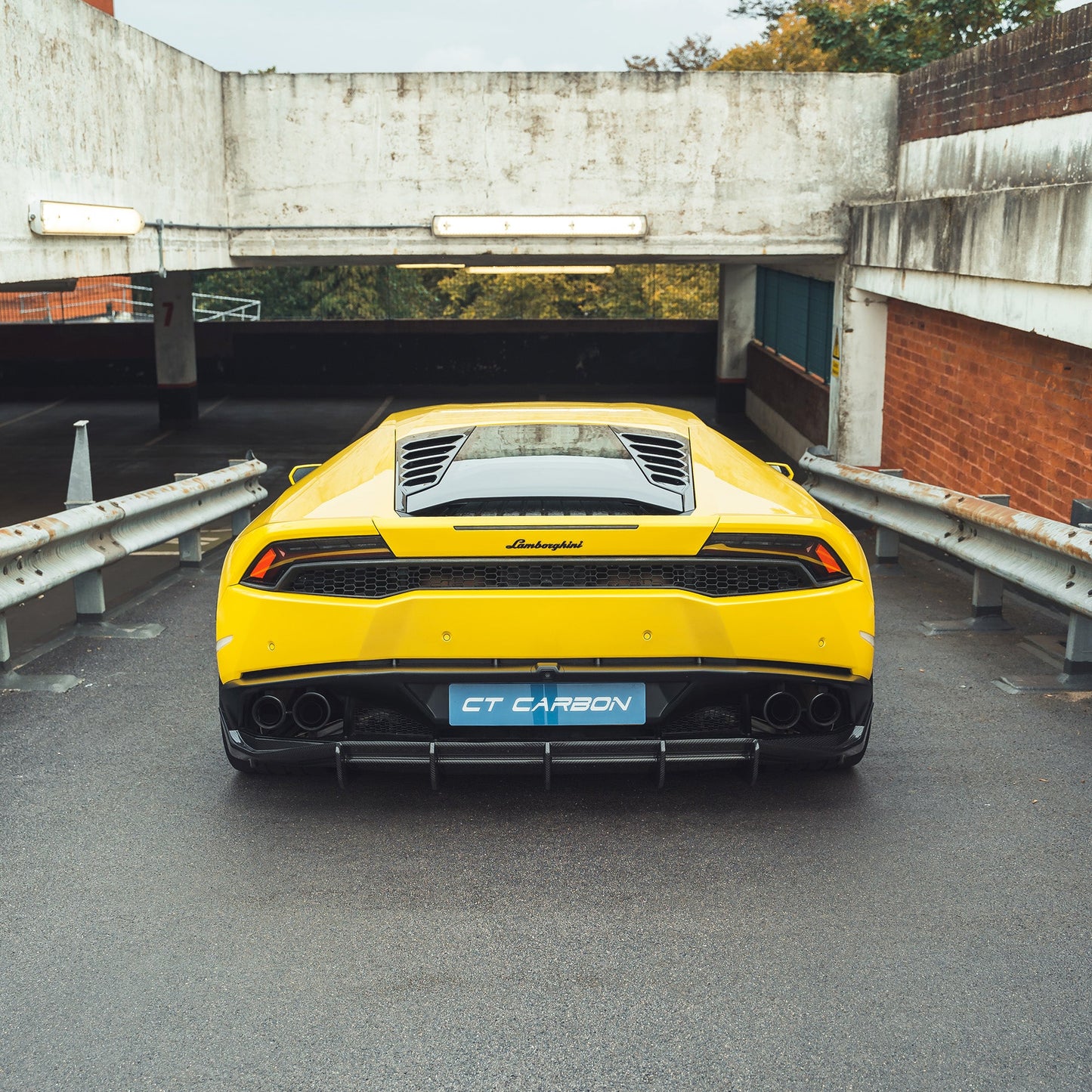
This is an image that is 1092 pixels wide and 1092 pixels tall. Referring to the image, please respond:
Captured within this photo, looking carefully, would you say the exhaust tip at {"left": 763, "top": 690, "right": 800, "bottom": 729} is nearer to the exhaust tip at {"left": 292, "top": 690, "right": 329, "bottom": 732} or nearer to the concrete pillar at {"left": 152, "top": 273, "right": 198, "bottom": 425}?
the exhaust tip at {"left": 292, "top": 690, "right": 329, "bottom": 732}

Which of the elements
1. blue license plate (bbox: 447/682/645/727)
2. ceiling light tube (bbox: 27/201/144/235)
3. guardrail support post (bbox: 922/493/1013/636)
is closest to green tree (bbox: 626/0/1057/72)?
ceiling light tube (bbox: 27/201/144/235)

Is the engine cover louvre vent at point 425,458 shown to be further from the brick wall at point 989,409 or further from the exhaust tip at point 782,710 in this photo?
the brick wall at point 989,409

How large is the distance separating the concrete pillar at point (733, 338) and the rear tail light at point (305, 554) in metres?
22.3

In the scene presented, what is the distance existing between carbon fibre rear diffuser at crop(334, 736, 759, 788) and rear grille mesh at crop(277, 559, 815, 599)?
1.62 ft

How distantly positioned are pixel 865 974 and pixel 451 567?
1.75 m

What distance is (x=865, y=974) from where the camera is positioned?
Answer: 3.41 metres

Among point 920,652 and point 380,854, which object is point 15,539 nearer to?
point 380,854

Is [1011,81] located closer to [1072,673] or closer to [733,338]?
[1072,673]

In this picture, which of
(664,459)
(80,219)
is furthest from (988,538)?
(80,219)

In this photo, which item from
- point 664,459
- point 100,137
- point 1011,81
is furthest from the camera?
point 100,137

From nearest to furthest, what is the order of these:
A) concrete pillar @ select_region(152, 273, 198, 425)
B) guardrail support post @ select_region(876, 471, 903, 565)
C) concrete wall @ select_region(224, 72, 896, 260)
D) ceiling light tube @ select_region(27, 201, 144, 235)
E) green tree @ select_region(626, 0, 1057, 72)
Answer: guardrail support post @ select_region(876, 471, 903, 565) < ceiling light tube @ select_region(27, 201, 144, 235) < concrete wall @ select_region(224, 72, 896, 260) < concrete pillar @ select_region(152, 273, 198, 425) < green tree @ select_region(626, 0, 1057, 72)

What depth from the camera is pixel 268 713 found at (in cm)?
438

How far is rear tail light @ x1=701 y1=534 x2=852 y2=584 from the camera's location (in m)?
4.19

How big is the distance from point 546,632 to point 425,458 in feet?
3.20
